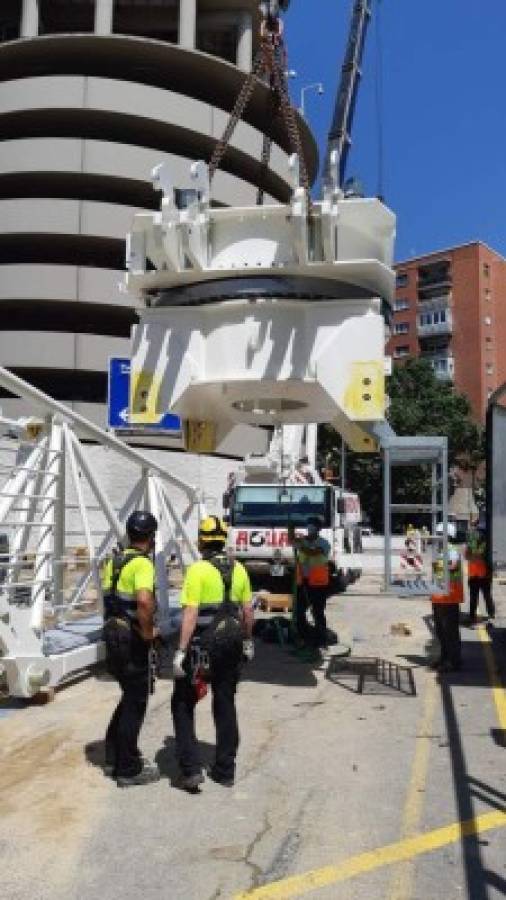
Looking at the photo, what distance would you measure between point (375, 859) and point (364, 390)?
4.17 m

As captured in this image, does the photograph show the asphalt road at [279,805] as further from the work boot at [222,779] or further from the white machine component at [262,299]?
the white machine component at [262,299]

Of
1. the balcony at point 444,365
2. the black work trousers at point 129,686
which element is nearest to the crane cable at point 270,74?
the black work trousers at point 129,686

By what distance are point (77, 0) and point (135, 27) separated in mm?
3319

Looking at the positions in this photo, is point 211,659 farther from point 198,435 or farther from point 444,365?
point 444,365

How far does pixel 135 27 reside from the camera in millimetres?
44438

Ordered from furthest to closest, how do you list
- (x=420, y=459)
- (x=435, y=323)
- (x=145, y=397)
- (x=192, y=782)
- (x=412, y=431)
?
1. (x=435, y=323)
2. (x=412, y=431)
3. (x=420, y=459)
4. (x=145, y=397)
5. (x=192, y=782)

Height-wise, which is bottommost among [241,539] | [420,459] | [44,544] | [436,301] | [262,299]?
[241,539]

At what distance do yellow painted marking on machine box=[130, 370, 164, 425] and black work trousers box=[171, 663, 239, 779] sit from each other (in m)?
3.01

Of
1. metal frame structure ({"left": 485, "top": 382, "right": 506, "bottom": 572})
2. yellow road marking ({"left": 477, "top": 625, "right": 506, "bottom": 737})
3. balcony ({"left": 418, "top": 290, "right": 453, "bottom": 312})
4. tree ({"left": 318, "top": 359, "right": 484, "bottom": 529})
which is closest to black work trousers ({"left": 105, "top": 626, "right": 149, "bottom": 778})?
yellow road marking ({"left": 477, "top": 625, "right": 506, "bottom": 737})

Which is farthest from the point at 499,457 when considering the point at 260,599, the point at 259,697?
the point at 260,599

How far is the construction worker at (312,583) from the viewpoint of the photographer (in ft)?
36.2

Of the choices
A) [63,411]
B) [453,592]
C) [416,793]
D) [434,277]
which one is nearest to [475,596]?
[453,592]

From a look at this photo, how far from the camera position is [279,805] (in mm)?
4941

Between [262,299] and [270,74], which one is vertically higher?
[270,74]
